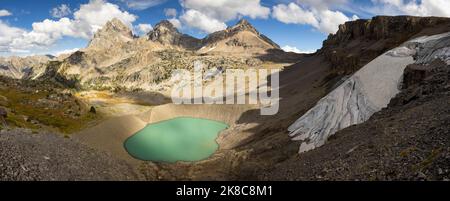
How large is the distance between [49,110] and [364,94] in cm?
8732

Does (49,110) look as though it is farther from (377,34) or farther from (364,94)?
(377,34)

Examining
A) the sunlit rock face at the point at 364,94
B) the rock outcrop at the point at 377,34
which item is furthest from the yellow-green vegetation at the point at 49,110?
the rock outcrop at the point at 377,34

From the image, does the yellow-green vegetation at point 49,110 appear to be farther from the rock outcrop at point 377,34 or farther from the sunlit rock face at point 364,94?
the rock outcrop at point 377,34

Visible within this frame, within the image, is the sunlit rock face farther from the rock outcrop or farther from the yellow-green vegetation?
the yellow-green vegetation

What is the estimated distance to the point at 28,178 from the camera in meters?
34.9

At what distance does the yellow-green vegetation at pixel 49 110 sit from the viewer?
293 ft

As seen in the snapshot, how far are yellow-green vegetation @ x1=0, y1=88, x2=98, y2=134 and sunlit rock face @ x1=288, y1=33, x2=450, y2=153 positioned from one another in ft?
193

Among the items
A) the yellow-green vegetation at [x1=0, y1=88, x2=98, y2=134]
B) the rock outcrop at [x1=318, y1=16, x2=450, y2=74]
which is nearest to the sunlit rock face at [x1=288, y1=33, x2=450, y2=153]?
the rock outcrop at [x1=318, y1=16, x2=450, y2=74]

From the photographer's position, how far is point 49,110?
10250cm

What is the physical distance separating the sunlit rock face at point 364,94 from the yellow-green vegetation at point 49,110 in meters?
58.9

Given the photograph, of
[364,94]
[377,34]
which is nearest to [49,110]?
[364,94]
